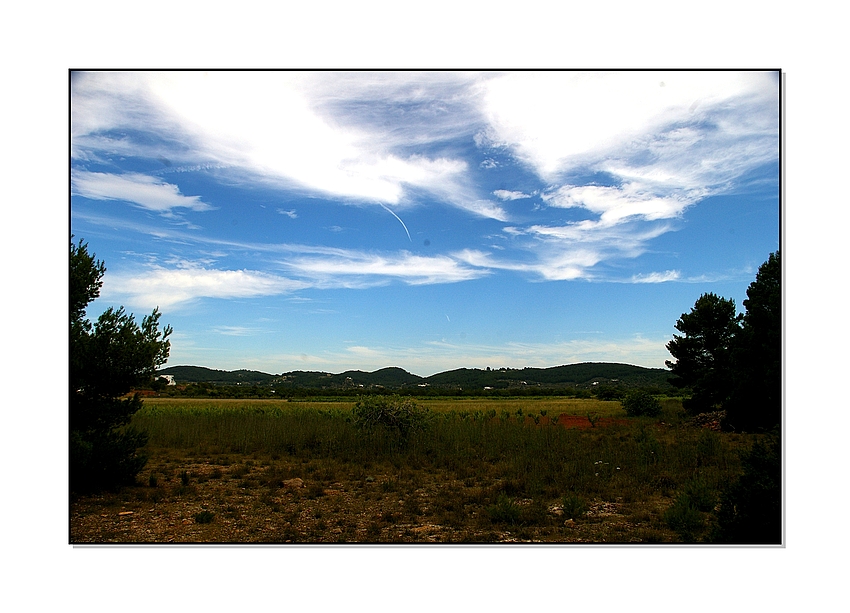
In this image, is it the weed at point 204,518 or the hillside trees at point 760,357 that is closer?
the weed at point 204,518

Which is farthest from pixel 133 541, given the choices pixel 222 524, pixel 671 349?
pixel 671 349

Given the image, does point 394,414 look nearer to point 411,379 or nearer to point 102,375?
point 411,379

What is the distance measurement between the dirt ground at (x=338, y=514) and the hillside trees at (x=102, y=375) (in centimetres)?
40

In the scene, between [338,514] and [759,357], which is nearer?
[338,514]

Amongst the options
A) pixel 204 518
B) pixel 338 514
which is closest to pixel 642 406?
pixel 338 514

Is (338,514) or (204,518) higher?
(204,518)

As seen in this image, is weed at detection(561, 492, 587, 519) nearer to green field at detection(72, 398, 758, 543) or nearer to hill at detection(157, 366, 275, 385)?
green field at detection(72, 398, 758, 543)

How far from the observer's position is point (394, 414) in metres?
10.2

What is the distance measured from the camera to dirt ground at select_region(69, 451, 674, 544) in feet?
16.9

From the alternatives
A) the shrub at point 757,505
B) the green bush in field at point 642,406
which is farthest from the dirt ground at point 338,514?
A: the green bush in field at point 642,406

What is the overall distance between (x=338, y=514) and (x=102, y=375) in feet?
12.3

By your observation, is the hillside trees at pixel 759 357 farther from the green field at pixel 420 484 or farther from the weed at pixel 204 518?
the weed at pixel 204 518

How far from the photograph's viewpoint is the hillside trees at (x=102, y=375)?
6008 millimetres

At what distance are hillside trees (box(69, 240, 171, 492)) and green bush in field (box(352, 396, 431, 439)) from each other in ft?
15.5
